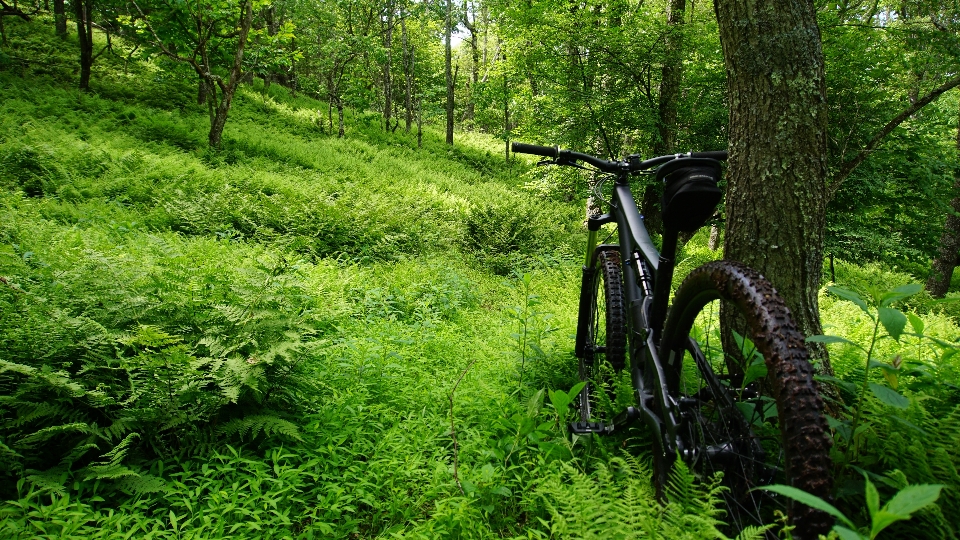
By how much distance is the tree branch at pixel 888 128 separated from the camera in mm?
5035

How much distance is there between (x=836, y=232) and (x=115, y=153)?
12.8 metres

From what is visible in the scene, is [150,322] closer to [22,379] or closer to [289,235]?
[22,379]

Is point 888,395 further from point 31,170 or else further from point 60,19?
point 60,19

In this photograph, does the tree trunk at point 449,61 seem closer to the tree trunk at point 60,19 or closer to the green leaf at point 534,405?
the tree trunk at point 60,19

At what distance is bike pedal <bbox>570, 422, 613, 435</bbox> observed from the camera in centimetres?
230

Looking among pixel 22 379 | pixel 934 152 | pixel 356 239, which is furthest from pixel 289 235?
pixel 934 152

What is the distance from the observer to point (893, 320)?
1.32 m

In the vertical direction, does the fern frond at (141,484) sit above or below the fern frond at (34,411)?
below

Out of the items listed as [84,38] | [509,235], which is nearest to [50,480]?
[509,235]

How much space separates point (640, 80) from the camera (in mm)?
8047

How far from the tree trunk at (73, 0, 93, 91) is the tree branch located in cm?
1750

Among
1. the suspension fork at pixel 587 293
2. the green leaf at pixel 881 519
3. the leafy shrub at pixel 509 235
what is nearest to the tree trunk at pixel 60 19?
the leafy shrub at pixel 509 235

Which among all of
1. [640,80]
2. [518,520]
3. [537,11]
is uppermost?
[537,11]

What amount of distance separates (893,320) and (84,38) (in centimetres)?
1778
